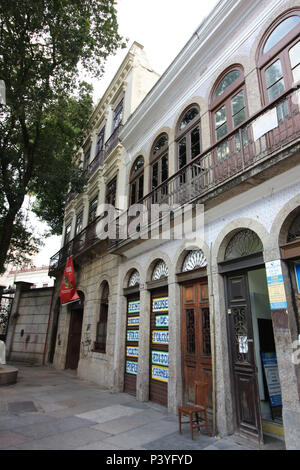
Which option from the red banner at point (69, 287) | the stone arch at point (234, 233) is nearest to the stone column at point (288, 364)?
the stone arch at point (234, 233)

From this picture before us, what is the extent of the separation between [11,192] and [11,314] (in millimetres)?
8916

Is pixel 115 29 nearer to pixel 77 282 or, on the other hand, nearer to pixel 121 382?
pixel 77 282

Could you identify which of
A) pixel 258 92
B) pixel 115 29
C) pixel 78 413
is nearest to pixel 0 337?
pixel 78 413

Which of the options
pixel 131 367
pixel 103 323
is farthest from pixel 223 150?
pixel 103 323

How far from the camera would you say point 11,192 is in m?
11.6

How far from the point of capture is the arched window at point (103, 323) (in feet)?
33.7

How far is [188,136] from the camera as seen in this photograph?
787 centimetres

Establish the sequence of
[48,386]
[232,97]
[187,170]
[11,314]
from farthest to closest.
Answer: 1. [11,314]
2. [48,386]
3. [187,170]
4. [232,97]

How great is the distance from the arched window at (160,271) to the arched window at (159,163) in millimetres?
1873

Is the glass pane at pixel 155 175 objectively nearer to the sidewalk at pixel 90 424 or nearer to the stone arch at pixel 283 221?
the stone arch at pixel 283 221

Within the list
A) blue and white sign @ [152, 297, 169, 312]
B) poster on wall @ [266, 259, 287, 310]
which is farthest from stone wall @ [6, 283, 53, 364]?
poster on wall @ [266, 259, 287, 310]

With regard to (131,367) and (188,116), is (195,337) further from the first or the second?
(188,116)

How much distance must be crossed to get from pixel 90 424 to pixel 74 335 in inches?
330

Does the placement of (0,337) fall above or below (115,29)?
below
